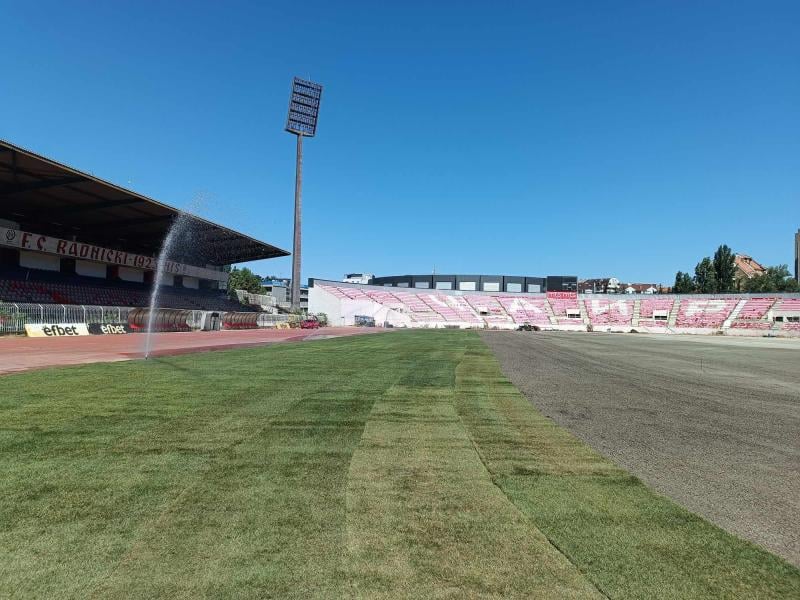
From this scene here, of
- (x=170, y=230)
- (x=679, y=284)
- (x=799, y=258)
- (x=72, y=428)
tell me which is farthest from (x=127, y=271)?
(x=799, y=258)

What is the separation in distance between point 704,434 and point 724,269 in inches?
4676

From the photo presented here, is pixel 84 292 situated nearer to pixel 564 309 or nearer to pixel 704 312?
pixel 564 309

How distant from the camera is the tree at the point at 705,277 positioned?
105m

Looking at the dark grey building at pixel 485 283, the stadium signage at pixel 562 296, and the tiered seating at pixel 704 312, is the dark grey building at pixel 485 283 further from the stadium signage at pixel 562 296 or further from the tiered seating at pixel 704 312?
the tiered seating at pixel 704 312

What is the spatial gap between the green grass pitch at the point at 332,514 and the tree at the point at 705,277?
11869 cm

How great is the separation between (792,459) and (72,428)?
8.74m

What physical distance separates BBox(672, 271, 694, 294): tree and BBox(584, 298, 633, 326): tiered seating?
28.4 metres

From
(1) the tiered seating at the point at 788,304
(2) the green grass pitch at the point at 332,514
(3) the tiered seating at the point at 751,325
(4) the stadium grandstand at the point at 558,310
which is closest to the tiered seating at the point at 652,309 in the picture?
(4) the stadium grandstand at the point at 558,310

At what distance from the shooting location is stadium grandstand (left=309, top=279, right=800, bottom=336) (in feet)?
254

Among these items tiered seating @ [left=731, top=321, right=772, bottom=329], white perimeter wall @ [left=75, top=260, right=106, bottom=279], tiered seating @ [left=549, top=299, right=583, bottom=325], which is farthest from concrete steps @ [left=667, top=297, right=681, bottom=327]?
white perimeter wall @ [left=75, top=260, right=106, bottom=279]

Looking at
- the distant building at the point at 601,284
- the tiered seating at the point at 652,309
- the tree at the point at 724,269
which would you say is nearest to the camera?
the tiered seating at the point at 652,309

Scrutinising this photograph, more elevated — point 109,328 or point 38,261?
point 38,261

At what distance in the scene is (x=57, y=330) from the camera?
27.9 meters

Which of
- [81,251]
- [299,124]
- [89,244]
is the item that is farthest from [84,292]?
[299,124]
